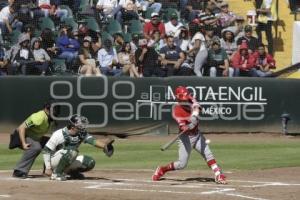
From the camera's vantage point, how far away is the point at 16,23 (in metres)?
25.0

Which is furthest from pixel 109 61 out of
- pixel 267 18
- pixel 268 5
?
pixel 268 5

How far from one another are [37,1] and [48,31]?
1799mm

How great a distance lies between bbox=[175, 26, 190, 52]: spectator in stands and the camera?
2553 centimetres

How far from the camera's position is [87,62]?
24062mm

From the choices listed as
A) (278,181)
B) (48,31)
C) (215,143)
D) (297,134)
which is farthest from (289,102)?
(278,181)

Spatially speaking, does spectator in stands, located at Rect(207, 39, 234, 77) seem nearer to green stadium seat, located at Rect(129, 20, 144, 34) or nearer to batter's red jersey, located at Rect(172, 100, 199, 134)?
green stadium seat, located at Rect(129, 20, 144, 34)

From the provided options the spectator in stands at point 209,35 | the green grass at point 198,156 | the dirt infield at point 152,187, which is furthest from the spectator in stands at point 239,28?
the dirt infield at point 152,187

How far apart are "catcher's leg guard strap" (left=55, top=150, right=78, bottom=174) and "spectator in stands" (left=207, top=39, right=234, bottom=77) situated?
11634 millimetres

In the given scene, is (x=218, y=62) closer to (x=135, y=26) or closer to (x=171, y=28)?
(x=171, y=28)

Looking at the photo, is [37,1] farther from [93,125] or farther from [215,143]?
[215,143]

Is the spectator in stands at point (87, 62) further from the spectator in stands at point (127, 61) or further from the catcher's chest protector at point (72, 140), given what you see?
the catcher's chest protector at point (72, 140)

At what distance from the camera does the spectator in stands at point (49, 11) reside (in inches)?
1004

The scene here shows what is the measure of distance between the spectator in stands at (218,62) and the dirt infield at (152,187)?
9.70m

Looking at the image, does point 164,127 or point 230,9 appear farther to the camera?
point 230,9
